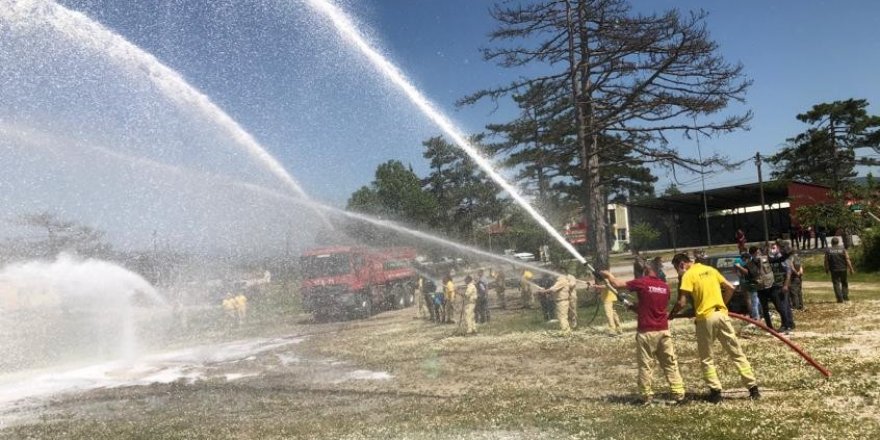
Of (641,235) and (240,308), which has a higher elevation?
(641,235)

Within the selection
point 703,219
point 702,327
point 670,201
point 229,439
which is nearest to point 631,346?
point 702,327

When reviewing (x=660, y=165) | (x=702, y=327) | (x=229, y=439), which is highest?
(x=660, y=165)

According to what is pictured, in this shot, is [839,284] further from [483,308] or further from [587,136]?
[483,308]

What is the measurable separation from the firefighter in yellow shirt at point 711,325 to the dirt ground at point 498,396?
12.8 inches

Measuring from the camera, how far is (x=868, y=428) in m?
7.46

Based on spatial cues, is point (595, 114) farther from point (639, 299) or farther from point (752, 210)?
point (752, 210)

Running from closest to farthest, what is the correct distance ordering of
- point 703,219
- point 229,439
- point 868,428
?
point 868,428 < point 229,439 < point 703,219

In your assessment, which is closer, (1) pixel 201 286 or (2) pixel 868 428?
(2) pixel 868 428

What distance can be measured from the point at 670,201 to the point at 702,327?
206 feet

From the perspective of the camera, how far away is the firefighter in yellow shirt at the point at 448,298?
75.2ft

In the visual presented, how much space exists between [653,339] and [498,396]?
2.80 metres

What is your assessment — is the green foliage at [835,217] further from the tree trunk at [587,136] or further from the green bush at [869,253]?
the tree trunk at [587,136]

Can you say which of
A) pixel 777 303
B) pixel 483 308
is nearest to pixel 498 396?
pixel 777 303

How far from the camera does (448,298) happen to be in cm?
2303
